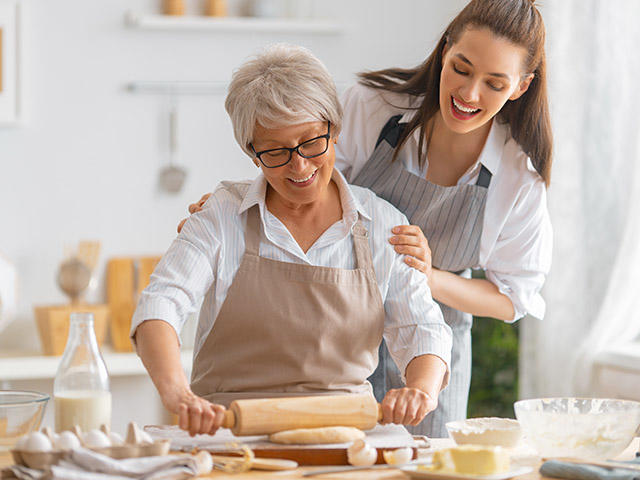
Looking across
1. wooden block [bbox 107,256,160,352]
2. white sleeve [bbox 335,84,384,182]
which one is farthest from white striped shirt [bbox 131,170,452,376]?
wooden block [bbox 107,256,160,352]

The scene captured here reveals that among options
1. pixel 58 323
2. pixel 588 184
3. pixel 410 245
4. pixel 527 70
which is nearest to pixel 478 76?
pixel 527 70

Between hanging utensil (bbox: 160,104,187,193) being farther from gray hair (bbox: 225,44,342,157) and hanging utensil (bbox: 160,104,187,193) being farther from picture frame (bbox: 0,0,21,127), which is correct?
gray hair (bbox: 225,44,342,157)

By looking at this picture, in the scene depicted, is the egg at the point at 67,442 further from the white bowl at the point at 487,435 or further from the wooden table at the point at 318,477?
the white bowl at the point at 487,435

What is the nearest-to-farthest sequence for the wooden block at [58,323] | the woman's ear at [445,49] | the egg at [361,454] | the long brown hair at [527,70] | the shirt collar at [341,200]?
1. the egg at [361,454]
2. the shirt collar at [341,200]
3. the long brown hair at [527,70]
4. the woman's ear at [445,49]
5. the wooden block at [58,323]

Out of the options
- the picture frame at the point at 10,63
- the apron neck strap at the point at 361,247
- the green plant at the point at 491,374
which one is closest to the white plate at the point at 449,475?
the apron neck strap at the point at 361,247

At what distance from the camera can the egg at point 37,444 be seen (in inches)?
46.5

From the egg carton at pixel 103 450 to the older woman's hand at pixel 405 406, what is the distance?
349mm

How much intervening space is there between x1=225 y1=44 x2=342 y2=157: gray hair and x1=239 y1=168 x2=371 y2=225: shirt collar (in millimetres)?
75

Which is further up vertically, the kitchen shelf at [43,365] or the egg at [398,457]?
the egg at [398,457]

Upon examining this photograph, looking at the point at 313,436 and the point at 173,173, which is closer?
the point at 313,436

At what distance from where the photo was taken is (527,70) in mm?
1802

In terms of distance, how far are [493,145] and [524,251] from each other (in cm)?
26

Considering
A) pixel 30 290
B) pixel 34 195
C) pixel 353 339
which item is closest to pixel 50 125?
pixel 34 195

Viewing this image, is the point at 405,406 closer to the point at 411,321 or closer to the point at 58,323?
the point at 411,321
